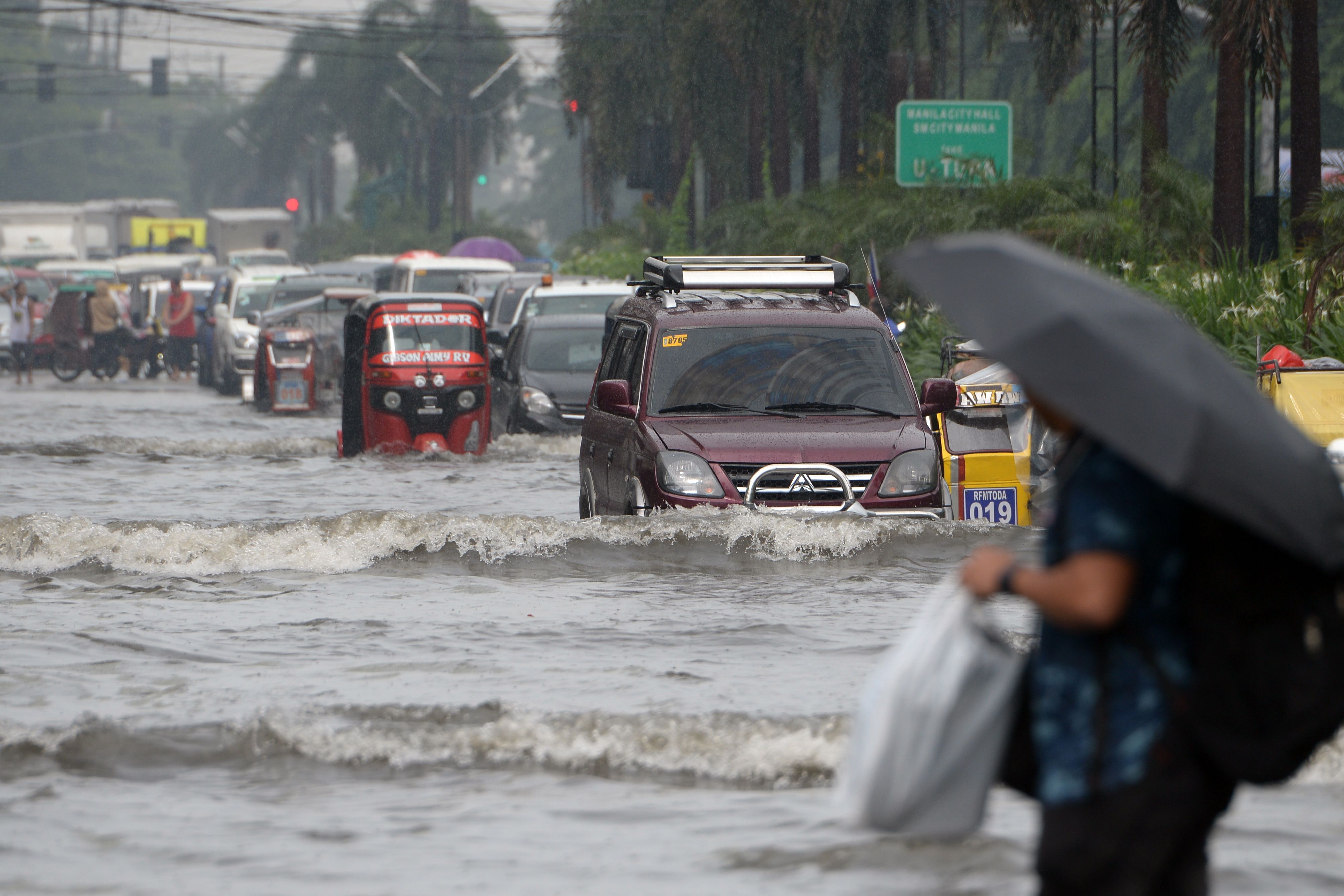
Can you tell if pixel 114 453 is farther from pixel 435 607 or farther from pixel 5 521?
pixel 435 607

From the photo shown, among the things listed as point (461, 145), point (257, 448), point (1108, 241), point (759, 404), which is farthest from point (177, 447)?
point (461, 145)

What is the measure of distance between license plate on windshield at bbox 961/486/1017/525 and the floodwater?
177 millimetres

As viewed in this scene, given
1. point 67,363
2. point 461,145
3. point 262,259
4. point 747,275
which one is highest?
point 461,145

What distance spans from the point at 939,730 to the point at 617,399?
788cm

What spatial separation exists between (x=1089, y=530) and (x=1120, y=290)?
0.49 m

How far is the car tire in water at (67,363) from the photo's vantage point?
36625mm

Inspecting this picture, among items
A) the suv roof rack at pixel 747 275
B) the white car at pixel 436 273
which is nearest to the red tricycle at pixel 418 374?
the suv roof rack at pixel 747 275

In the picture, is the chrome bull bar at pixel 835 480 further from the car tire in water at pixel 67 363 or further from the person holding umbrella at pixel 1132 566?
the car tire in water at pixel 67 363

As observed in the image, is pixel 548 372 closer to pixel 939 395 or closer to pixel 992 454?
pixel 992 454

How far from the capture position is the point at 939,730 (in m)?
3.52

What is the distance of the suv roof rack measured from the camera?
12297 millimetres

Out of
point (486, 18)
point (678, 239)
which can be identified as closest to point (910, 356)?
point (678, 239)

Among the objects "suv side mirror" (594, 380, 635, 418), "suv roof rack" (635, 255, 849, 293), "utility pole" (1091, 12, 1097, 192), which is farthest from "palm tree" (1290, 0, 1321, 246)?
"suv side mirror" (594, 380, 635, 418)

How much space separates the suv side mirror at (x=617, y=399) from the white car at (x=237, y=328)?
20549mm
